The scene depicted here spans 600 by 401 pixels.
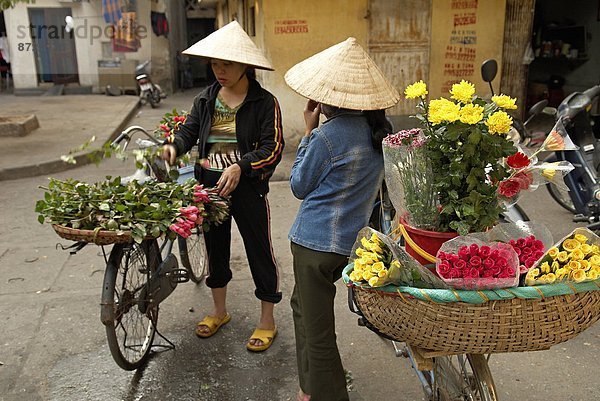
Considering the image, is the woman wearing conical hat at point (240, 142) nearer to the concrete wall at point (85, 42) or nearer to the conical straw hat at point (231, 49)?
the conical straw hat at point (231, 49)

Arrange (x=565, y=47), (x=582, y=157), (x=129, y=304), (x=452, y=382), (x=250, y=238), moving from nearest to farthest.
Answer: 1. (x=452, y=382)
2. (x=129, y=304)
3. (x=250, y=238)
4. (x=582, y=157)
5. (x=565, y=47)

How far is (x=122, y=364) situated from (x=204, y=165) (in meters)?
1.14

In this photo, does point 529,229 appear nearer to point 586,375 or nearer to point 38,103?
point 586,375

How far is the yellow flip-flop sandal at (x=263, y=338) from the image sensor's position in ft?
10.8

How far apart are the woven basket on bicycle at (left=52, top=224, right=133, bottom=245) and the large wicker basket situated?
1.35 meters

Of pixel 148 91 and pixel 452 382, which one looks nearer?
pixel 452 382

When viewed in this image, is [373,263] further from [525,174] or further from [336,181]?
[336,181]

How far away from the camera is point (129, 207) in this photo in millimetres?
2697

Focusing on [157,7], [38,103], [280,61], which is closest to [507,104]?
[280,61]

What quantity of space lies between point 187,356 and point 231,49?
1.73m

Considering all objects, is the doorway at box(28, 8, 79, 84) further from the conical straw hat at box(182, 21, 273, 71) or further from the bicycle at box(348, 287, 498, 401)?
the bicycle at box(348, 287, 498, 401)

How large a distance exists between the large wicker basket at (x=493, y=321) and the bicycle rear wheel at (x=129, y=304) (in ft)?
5.23

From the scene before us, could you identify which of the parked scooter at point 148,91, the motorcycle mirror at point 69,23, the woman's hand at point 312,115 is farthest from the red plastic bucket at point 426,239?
the motorcycle mirror at point 69,23

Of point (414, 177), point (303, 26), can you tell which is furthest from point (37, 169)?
point (414, 177)
